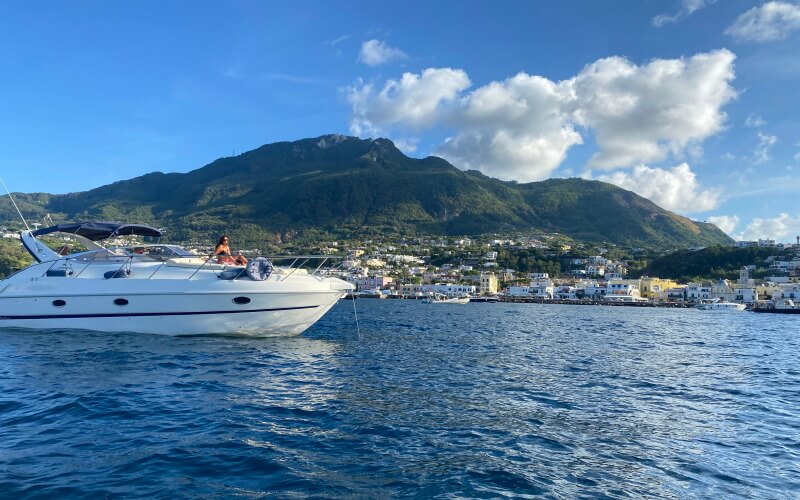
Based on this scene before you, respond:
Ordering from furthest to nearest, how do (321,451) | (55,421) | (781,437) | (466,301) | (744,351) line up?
(466,301) < (744,351) < (781,437) < (55,421) < (321,451)

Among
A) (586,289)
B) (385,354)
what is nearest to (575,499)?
(385,354)

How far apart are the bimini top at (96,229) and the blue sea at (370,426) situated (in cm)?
659

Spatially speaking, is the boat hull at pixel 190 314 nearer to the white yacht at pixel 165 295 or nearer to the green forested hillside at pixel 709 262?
the white yacht at pixel 165 295

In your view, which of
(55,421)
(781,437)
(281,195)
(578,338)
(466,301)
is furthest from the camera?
(281,195)

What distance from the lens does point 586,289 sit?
362 feet

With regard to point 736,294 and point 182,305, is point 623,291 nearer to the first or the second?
point 736,294

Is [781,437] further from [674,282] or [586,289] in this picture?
[674,282]

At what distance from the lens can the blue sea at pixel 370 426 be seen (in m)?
6.26

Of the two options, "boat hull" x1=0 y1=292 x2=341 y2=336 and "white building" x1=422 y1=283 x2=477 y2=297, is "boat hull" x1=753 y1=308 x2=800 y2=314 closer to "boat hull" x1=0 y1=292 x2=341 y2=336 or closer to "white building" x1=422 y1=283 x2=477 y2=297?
"white building" x1=422 y1=283 x2=477 y2=297

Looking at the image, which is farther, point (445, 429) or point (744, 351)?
point (744, 351)

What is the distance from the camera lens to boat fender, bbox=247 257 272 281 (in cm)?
1786

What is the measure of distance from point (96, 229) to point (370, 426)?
1853cm

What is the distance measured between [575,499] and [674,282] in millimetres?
124574

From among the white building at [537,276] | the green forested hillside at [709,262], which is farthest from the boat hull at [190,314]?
the green forested hillside at [709,262]
